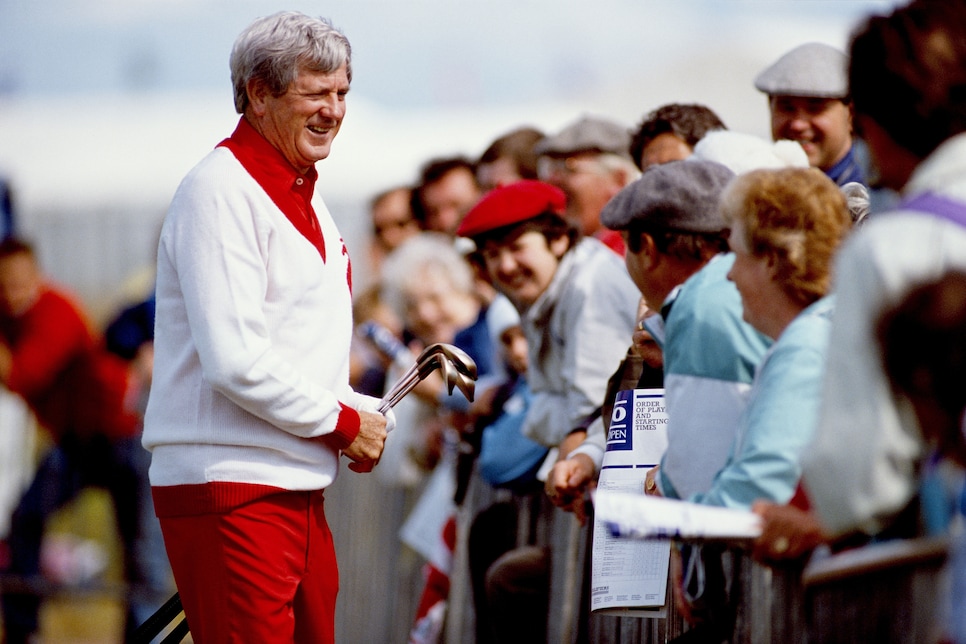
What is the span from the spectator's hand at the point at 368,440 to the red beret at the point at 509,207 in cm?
158

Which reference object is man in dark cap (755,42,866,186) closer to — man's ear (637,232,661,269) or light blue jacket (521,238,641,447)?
light blue jacket (521,238,641,447)

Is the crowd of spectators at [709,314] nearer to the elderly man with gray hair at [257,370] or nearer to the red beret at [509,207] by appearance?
the red beret at [509,207]

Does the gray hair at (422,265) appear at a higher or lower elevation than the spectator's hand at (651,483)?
higher

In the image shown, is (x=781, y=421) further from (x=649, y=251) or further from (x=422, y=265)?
(x=422, y=265)

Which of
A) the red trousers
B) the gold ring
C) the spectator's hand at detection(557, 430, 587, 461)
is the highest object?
the spectator's hand at detection(557, 430, 587, 461)

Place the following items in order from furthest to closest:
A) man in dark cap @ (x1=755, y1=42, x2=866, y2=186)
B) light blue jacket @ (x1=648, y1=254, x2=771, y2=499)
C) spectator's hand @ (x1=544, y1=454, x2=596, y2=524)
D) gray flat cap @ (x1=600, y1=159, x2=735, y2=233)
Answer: man in dark cap @ (x1=755, y1=42, x2=866, y2=186) → spectator's hand @ (x1=544, y1=454, x2=596, y2=524) → gray flat cap @ (x1=600, y1=159, x2=735, y2=233) → light blue jacket @ (x1=648, y1=254, x2=771, y2=499)

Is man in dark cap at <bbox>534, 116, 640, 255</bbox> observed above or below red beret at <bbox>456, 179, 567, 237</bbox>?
above

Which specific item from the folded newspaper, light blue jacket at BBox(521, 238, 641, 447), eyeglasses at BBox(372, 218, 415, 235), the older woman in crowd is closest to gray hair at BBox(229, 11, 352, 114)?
the older woman in crowd

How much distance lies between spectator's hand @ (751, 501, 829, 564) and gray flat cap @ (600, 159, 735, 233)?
145 cm

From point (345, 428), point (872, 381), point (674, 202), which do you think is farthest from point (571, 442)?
point (872, 381)

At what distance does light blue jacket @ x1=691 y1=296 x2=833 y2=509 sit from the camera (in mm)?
3223

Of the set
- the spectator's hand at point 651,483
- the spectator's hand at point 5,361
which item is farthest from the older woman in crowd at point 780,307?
the spectator's hand at point 5,361

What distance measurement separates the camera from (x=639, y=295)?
5.36m

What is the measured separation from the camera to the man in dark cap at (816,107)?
18.0 ft
